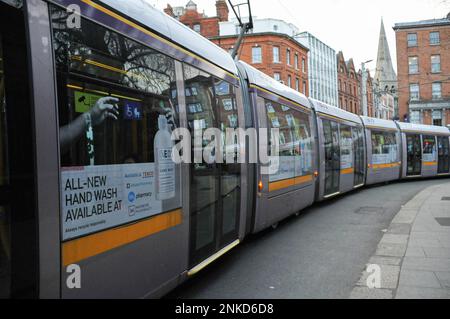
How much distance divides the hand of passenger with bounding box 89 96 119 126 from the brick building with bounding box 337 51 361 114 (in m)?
74.1

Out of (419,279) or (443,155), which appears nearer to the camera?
(419,279)

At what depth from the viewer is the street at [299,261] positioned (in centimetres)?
481

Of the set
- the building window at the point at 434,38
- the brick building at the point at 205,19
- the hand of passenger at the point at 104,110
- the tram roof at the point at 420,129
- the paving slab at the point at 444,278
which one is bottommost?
the paving slab at the point at 444,278

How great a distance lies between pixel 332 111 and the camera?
12484 millimetres

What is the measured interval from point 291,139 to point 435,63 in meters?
57.7

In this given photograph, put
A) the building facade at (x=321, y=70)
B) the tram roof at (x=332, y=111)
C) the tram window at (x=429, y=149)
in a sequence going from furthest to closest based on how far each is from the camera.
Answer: the building facade at (x=321, y=70) → the tram window at (x=429, y=149) → the tram roof at (x=332, y=111)

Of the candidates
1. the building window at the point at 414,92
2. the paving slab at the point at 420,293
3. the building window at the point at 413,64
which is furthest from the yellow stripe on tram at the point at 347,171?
the building window at the point at 413,64

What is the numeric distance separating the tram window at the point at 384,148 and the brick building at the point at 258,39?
33.3 meters

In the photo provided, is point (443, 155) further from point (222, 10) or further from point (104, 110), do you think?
point (222, 10)

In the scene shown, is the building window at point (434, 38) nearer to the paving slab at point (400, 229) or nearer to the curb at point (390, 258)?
the curb at point (390, 258)

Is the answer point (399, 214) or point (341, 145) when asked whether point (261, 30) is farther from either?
point (399, 214)

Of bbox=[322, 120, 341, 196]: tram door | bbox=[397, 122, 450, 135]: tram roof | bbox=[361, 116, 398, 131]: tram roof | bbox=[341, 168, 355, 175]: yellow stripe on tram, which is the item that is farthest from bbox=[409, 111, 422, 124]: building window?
bbox=[322, 120, 341, 196]: tram door

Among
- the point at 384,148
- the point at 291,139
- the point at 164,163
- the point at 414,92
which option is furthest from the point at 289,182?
the point at 414,92

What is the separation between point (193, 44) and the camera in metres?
4.68
